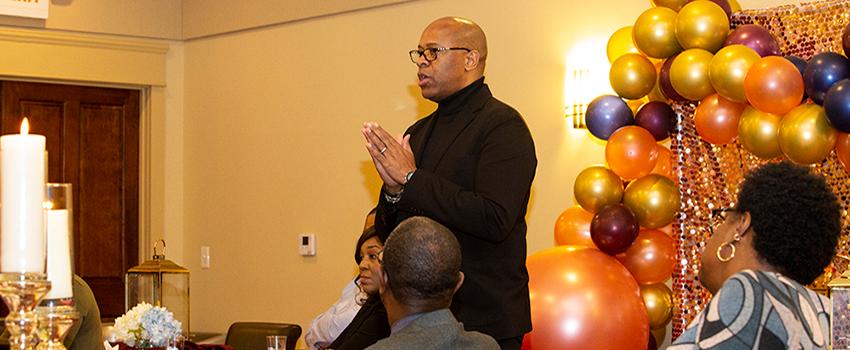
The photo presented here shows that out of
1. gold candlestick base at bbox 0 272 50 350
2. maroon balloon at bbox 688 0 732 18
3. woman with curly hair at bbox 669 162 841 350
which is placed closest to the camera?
gold candlestick base at bbox 0 272 50 350

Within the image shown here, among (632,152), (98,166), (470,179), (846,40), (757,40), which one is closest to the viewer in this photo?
(470,179)

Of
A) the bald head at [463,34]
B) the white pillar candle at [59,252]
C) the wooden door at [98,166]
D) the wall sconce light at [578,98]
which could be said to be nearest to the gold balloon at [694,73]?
the wall sconce light at [578,98]

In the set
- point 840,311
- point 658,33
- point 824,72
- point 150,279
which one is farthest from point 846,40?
point 150,279

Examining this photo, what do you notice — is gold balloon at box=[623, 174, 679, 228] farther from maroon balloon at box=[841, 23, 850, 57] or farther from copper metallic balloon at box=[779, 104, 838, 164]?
maroon balloon at box=[841, 23, 850, 57]

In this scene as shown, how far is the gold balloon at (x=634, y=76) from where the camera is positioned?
468 cm

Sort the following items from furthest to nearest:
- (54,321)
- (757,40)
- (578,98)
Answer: (578,98), (757,40), (54,321)

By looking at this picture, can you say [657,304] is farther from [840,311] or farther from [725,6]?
[840,311]

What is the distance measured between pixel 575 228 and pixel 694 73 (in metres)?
0.88

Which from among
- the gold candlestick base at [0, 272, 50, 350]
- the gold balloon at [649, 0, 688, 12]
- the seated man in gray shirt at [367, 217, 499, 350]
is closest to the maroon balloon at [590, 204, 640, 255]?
the gold balloon at [649, 0, 688, 12]

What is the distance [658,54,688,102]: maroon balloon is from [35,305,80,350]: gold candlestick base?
3355mm

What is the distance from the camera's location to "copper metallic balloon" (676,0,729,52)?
438 centimetres

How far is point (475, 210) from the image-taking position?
3.01 m

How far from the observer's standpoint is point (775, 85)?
3.99 metres

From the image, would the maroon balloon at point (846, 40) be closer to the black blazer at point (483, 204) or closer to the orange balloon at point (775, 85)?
the orange balloon at point (775, 85)
